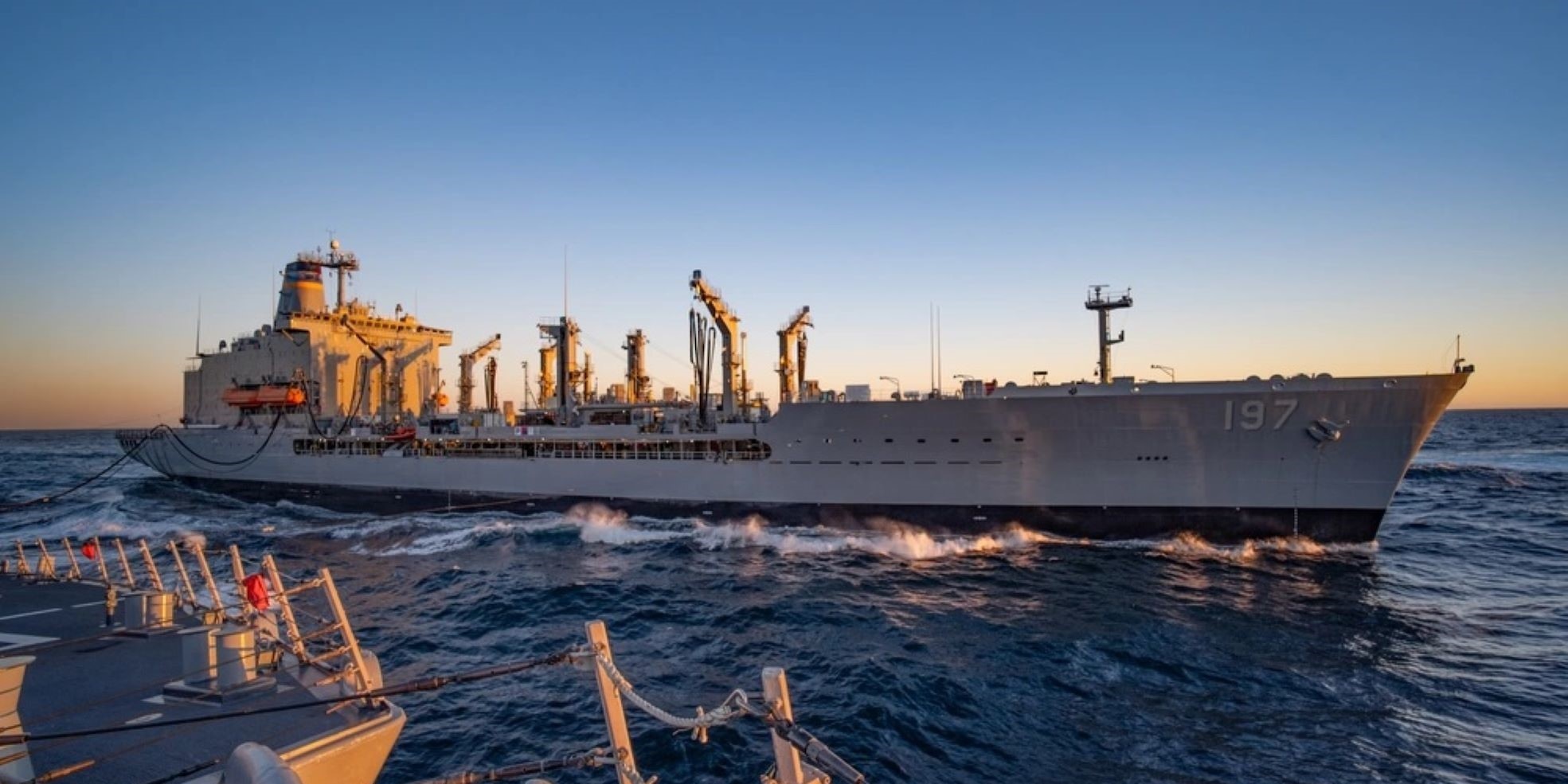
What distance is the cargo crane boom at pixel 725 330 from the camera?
25656 mm

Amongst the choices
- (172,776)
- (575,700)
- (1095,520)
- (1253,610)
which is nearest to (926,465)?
(1095,520)

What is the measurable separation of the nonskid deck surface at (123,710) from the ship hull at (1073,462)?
15294mm

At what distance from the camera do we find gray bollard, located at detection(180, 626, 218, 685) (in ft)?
20.0

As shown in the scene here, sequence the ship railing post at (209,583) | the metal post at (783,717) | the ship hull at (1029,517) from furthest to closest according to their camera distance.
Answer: the ship hull at (1029,517), the ship railing post at (209,583), the metal post at (783,717)

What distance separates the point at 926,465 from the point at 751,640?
9588 millimetres

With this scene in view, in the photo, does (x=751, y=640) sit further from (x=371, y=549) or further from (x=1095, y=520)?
(x=371, y=549)

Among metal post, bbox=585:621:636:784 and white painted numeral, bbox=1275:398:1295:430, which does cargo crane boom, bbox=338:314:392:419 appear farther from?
metal post, bbox=585:621:636:784

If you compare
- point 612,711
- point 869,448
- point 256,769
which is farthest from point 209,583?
point 869,448

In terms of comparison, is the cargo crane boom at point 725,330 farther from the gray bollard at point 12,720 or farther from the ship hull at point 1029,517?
the gray bollard at point 12,720

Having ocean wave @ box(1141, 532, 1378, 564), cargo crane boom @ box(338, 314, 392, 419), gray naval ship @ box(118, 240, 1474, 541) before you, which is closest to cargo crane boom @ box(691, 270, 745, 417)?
gray naval ship @ box(118, 240, 1474, 541)

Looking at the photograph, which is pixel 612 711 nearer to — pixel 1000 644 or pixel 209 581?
pixel 209 581

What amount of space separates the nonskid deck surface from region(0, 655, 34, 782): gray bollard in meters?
0.16

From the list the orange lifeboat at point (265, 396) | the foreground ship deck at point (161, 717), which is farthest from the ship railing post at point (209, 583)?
the orange lifeboat at point (265, 396)

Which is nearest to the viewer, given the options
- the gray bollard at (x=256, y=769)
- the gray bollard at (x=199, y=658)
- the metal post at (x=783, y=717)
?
the gray bollard at (x=256, y=769)
